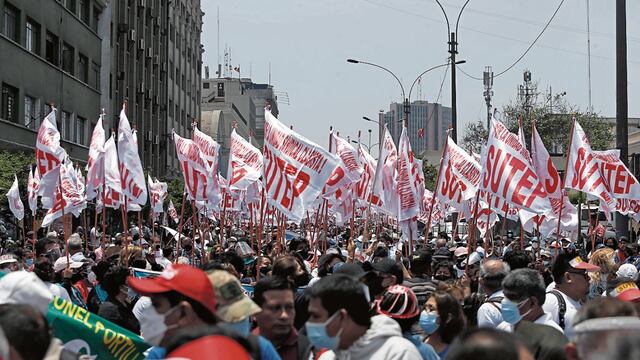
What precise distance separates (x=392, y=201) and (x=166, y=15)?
50.3 meters

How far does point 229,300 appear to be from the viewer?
→ 14.0 feet

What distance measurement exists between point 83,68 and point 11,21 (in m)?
10.5

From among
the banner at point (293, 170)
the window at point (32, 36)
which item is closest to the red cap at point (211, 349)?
the banner at point (293, 170)

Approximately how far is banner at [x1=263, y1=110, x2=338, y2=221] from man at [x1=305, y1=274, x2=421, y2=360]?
7.60 m

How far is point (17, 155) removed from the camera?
29.4 m

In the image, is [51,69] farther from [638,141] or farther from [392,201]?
[638,141]

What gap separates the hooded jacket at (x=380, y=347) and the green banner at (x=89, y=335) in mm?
2191

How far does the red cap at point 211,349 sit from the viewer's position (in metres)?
2.84

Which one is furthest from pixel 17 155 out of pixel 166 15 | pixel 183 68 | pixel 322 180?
pixel 183 68

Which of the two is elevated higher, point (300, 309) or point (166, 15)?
point (166, 15)

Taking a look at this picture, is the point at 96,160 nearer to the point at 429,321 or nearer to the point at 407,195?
the point at 407,195

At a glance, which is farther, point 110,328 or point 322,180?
point 322,180

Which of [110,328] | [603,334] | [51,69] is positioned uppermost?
[51,69]

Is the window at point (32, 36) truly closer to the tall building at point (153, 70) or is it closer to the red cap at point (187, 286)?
the tall building at point (153, 70)
